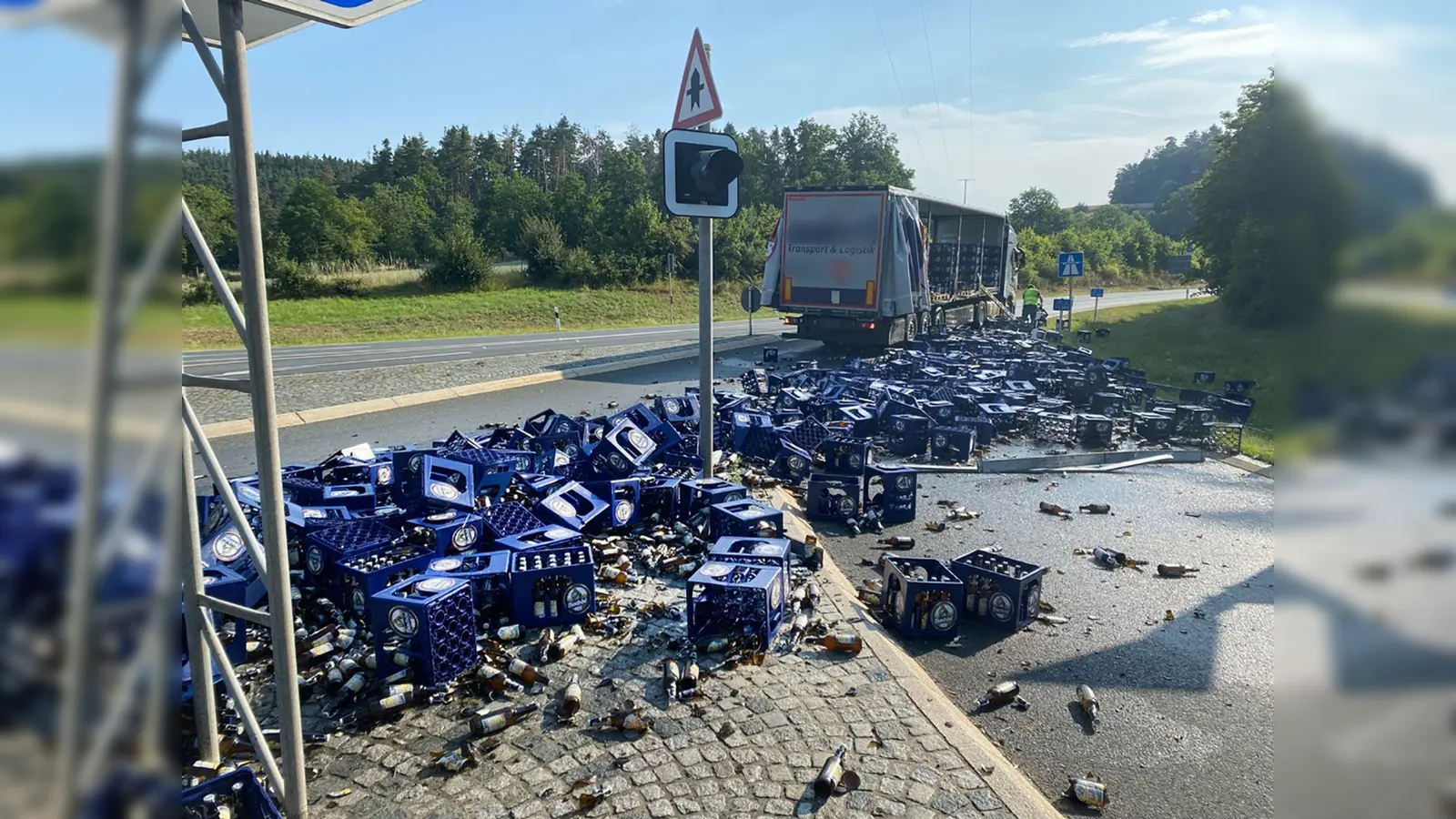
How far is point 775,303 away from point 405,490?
531 inches

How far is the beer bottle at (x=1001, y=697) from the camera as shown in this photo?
4.50 meters

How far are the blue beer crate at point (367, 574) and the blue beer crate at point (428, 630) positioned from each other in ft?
1.33

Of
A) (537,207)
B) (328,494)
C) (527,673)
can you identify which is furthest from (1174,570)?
(537,207)

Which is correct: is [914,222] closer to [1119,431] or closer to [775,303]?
[775,303]

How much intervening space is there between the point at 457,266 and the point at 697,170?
39359 mm

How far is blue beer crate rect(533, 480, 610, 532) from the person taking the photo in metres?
6.37

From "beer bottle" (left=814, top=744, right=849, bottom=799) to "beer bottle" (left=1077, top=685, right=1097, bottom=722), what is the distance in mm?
1558

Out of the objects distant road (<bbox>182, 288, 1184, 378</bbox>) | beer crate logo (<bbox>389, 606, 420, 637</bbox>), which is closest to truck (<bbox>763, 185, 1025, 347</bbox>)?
distant road (<bbox>182, 288, 1184, 378</bbox>)

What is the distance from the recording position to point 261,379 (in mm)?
2779

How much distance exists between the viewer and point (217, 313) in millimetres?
30766

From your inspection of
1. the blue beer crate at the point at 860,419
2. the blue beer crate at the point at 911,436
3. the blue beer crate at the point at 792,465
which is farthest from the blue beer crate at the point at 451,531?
the blue beer crate at the point at 911,436

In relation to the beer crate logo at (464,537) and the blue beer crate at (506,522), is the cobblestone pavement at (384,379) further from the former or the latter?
the beer crate logo at (464,537)
